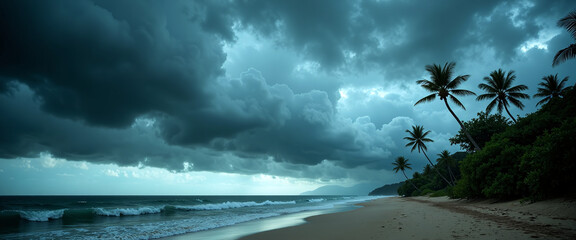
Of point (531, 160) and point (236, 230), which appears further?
point (236, 230)

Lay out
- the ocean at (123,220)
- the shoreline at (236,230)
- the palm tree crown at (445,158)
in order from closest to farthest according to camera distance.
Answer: the shoreline at (236,230) → the ocean at (123,220) → the palm tree crown at (445,158)

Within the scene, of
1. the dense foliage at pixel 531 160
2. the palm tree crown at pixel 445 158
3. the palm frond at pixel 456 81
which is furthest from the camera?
the palm tree crown at pixel 445 158

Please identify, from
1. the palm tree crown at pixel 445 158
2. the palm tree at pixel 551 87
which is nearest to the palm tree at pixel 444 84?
the palm tree at pixel 551 87

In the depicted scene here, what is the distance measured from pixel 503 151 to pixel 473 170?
114 inches

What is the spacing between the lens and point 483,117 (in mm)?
30656

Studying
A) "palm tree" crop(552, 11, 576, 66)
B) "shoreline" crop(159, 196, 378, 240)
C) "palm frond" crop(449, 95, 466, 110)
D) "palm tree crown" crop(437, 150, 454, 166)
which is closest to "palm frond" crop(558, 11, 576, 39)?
"palm tree" crop(552, 11, 576, 66)

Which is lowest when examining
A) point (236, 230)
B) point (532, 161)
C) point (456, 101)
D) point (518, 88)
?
point (236, 230)

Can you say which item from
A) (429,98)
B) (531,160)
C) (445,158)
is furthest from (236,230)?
(445,158)

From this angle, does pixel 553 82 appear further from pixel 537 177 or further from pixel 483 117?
pixel 537 177

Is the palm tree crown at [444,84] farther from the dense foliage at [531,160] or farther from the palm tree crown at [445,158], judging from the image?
the palm tree crown at [445,158]

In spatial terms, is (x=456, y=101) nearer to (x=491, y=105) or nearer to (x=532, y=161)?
(x=491, y=105)

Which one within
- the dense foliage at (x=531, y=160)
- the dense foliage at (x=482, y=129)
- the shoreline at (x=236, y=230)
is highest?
the dense foliage at (x=482, y=129)

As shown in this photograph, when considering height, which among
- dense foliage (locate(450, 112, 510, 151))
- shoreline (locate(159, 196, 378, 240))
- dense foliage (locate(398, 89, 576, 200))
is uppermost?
dense foliage (locate(450, 112, 510, 151))

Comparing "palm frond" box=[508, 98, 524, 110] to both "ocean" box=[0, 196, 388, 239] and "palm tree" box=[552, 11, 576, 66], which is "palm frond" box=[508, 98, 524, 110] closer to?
"palm tree" box=[552, 11, 576, 66]
